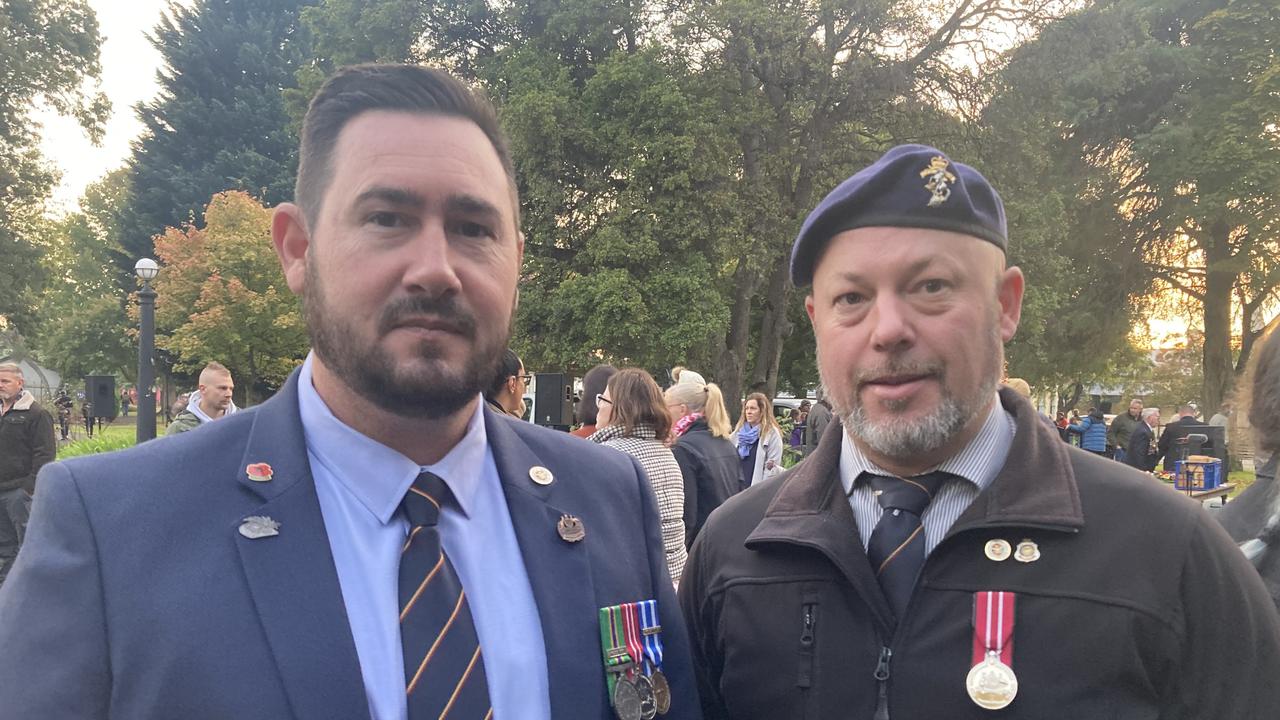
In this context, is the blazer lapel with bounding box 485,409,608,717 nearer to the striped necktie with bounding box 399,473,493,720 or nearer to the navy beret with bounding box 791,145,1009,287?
the striped necktie with bounding box 399,473,493,720

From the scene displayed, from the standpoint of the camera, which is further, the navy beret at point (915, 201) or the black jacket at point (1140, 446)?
the black jacket at point (1140, 446)

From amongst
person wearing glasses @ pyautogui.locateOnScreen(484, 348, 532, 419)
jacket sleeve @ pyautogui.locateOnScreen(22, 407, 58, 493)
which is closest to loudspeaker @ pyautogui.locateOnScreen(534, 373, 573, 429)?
person wearing glasses @ pyautogui.locateOnScreen(484, 348, 532, 419)

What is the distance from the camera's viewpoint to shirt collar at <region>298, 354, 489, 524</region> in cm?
172

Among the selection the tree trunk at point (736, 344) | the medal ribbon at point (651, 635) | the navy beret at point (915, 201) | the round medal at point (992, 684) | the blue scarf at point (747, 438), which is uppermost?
the tree trunk at point (736, 344)

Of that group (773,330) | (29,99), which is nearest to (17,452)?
(773,330)

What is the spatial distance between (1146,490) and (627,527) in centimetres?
113

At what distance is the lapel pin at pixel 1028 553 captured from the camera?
6.15 feet

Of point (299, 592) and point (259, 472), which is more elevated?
point (259, 472)

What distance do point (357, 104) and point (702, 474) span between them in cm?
484

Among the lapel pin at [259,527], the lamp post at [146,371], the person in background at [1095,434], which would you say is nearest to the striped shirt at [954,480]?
the lapel pin at [259,527]

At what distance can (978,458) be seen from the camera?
2.03 meters

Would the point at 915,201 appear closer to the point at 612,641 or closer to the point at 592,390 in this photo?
the point at 612,641

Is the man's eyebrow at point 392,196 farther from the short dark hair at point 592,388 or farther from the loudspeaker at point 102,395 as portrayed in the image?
the loudspeaker at point 102,395

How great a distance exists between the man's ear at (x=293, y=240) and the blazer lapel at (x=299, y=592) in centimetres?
33
